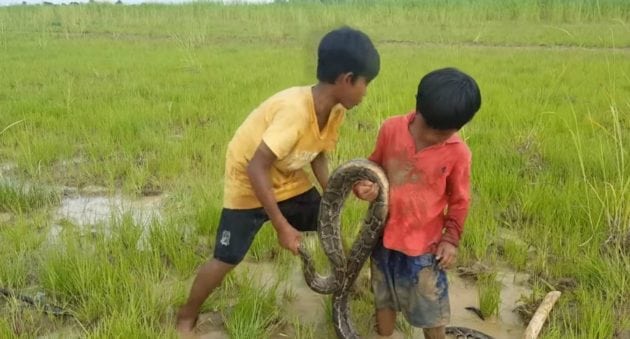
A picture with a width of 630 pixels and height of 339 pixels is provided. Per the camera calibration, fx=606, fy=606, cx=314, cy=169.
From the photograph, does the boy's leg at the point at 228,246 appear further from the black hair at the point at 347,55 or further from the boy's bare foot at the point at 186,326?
the black hair at the point at 347,55

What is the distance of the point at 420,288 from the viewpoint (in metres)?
2.11

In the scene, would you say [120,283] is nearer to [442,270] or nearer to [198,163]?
[442,270]

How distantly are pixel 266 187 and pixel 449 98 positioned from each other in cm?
71

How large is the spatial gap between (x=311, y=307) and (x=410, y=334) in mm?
479

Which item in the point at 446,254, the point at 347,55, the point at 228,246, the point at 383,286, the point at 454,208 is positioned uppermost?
the point at 347,55

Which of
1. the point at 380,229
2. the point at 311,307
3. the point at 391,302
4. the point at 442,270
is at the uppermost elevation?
the point at 380,229

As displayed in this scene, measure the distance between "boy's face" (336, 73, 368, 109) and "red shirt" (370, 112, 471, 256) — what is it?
0.15 metres

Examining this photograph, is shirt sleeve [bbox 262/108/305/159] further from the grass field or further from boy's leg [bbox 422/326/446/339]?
boy's leg [bbox 422/326/446/339]

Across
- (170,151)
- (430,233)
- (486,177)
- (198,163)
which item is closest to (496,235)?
(486,177)

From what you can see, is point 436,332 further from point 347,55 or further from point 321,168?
point 347,55

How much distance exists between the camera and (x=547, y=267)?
294 cm

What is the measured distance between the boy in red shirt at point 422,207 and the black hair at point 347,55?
222mm

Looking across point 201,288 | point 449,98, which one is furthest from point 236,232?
point 449,98

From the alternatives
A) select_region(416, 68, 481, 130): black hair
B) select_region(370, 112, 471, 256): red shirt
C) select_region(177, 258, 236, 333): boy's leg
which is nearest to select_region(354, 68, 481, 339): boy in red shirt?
select_region(370, 112, 471, 256): red shirt
